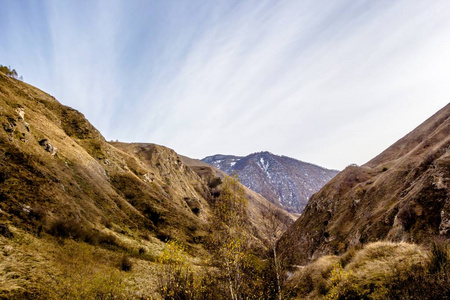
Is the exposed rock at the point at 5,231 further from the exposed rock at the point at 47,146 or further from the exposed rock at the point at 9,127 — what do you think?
the exposed rock at the point at 47,146

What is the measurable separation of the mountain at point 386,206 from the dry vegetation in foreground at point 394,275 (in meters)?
4.14

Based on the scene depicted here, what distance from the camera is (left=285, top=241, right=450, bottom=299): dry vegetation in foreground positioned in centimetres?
720

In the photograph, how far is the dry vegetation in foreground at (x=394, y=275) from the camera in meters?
7.20

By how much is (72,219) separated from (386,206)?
41216 mm

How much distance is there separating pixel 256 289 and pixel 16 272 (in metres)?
14.2

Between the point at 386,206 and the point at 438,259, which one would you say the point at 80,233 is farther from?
the point at 386,206

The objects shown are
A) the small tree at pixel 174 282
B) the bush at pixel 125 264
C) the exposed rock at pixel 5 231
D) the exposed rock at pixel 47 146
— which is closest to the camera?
the small tree at pixel 174 282

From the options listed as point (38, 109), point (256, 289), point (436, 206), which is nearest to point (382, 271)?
point (256, 289)

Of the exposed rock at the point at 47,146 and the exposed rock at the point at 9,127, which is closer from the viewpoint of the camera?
the exposed rock at the point at 9,127

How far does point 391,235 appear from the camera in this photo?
22.7 metres

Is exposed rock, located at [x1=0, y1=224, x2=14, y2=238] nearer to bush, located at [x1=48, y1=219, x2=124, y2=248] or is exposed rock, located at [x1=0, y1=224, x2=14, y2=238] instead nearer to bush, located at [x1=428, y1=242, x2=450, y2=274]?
bush, located at [x1=48, y1=219, x2=124, y2=248]

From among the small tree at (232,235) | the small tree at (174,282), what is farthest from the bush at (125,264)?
the small tree at (232,235)

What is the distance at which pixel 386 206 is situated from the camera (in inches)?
1199

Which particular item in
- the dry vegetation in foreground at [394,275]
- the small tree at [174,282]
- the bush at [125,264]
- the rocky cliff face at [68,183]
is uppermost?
the rocky cliff face at [68,183]
